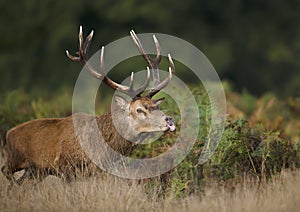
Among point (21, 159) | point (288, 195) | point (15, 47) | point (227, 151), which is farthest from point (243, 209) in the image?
point (15, 47)

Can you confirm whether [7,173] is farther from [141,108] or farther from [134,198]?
[134,198]

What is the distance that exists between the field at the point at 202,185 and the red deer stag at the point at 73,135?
0.75 ft

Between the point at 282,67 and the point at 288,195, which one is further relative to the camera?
the point at 282,67

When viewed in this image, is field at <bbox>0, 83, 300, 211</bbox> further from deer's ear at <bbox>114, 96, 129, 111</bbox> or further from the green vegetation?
deer's ear at <bbox>114, 96, 129, 111</bbox>

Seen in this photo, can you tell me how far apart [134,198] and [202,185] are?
1.36m

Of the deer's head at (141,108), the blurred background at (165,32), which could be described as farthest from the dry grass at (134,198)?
the blurred background at (165,32)

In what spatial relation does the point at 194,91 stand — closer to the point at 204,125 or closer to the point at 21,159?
the point at 204,125

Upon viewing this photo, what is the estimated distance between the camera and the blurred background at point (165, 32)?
83.6 feet

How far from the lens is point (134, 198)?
27.0ft

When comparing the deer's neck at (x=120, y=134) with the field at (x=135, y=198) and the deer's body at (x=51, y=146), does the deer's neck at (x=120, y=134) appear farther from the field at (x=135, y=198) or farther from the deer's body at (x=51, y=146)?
the field at (x=135, y=198)

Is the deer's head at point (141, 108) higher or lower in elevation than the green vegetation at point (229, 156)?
higher

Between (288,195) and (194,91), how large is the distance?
3.00 metres

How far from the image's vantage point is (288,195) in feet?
26.7

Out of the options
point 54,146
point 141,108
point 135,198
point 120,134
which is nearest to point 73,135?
point 54,146
